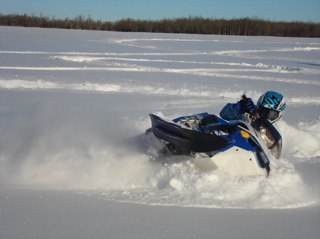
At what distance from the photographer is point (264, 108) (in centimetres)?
519

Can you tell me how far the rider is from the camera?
17.0 ft

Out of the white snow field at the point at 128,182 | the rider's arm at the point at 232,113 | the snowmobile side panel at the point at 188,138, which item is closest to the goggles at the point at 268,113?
the rider's arm at the point at 232,113

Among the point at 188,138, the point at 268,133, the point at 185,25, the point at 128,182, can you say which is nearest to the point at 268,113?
the point at 268,133

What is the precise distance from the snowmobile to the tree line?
106ft

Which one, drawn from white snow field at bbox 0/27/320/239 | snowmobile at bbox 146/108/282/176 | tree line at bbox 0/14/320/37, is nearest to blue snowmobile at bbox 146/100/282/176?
snowmobile at bbox 146/108/282/176

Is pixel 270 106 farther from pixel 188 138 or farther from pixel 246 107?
pixel 188 138

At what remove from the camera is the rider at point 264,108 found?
518 centimetres

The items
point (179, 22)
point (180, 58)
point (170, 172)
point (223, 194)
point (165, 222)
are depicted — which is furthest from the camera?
A: point (179, 22)

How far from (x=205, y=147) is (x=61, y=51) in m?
14.7

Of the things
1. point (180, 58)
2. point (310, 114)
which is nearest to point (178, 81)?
point (310, 114)

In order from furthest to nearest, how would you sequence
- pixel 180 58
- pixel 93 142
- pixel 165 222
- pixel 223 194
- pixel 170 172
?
pixel 180 58 < pixel 93 142 < pixel 170 172 < pixel 223 194 < pixel 165 222

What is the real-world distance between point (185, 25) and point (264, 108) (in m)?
33.0

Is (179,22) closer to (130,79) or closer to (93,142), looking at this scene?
(130,79)

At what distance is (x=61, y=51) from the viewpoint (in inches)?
710
